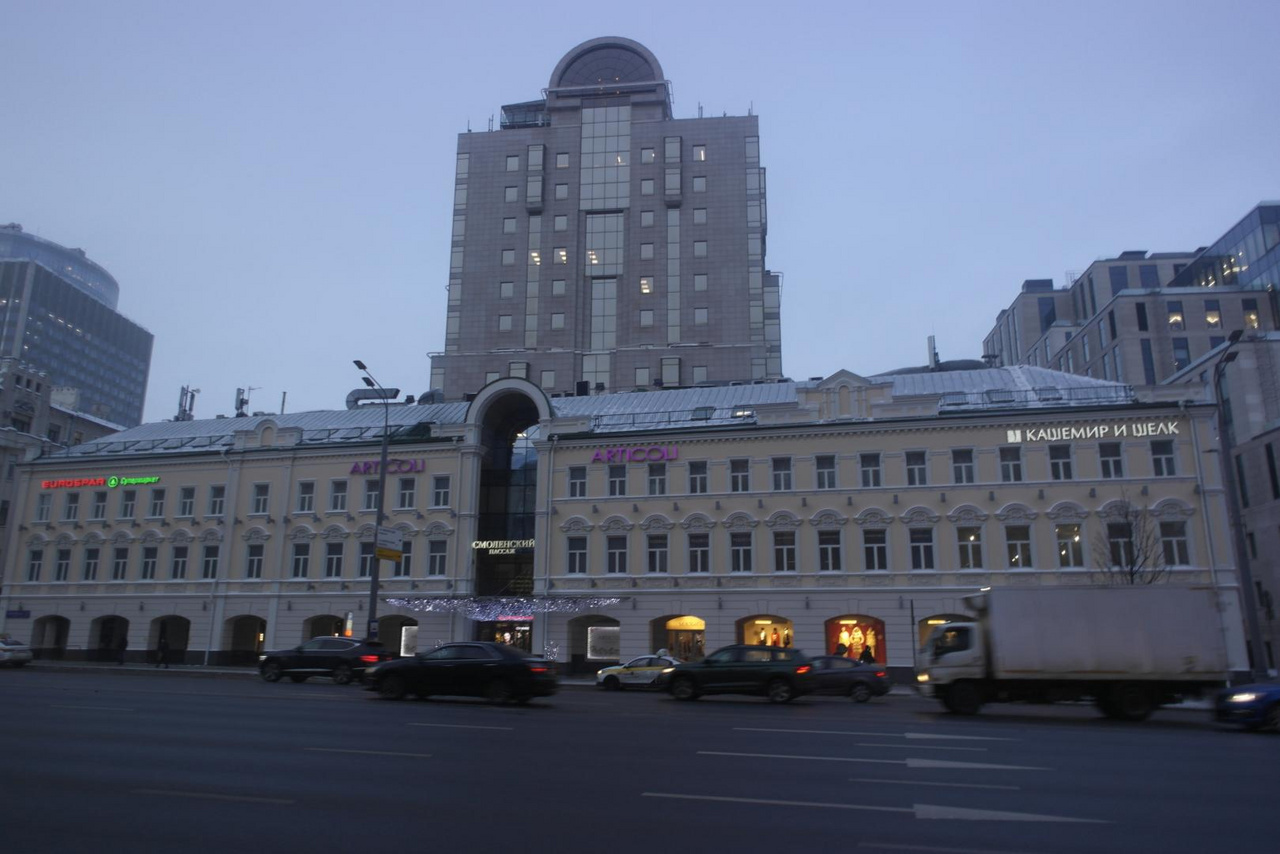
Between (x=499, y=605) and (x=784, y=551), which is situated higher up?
(x=784, y=551)

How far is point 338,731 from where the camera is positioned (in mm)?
14992

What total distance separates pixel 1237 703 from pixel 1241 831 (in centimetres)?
1323

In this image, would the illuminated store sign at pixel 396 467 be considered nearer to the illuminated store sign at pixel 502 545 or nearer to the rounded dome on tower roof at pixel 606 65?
the illuminated store sign at pixel 502 545

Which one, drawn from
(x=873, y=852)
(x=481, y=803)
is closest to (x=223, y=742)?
(x=481, y=803)

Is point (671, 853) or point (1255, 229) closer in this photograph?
point (671, 853)

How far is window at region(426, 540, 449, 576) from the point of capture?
153 feet

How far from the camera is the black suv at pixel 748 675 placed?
84.3 ft

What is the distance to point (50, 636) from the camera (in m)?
52.4

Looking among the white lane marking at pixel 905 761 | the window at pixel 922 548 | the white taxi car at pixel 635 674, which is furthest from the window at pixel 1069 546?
the white lane marking at pixel 905 761

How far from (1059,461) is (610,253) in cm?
5017

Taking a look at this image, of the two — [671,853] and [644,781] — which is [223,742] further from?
[671,853]

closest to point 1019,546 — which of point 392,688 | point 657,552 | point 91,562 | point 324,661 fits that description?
point 657,552

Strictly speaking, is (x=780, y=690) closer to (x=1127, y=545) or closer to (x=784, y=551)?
(x=784, y=551)

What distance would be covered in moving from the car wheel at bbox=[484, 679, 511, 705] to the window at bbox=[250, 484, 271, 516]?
3180 centimetres
